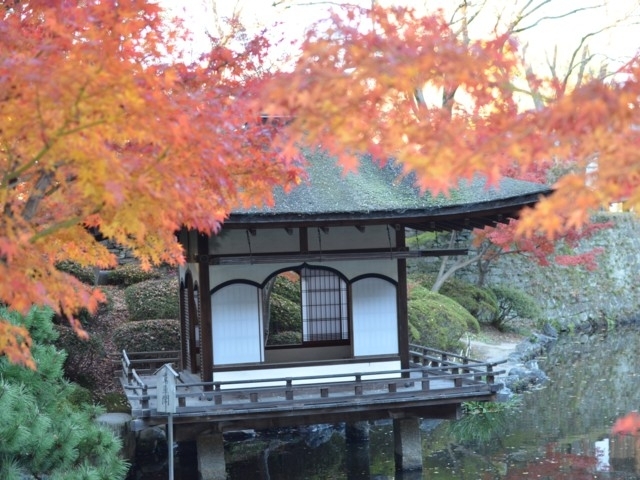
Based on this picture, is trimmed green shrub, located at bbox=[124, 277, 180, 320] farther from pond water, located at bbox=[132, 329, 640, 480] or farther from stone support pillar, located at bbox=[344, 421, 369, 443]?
stone support pillar, located at bbox=[344, 421, 369, 443]

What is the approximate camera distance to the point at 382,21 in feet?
14.5

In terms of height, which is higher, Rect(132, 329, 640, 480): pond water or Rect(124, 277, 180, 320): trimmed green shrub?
Rect(124, 277, 180, 320): trimmed green shrub

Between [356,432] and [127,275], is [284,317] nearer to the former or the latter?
[356,432]

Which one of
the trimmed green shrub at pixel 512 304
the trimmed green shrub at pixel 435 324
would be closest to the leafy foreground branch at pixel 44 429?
the trimmed green shrub at pixel 435 324

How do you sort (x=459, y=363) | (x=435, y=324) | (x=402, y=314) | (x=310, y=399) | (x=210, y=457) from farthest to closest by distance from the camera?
(x=435, y=324) → (x=459, y=363) → (x=402, y=314) → (x=210, y=457) → (x=310, y=399)

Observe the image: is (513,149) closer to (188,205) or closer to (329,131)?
(329,131)

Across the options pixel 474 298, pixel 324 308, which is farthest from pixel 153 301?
pixel 474 298

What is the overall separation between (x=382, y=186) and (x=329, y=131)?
7238 mm

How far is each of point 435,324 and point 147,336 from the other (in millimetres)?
5662

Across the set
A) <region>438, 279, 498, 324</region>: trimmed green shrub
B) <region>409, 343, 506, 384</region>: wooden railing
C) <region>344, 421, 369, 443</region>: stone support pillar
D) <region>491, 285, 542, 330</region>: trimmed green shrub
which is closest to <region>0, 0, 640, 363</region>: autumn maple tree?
<region>409, 343, 506, 384</region>: wooden railing

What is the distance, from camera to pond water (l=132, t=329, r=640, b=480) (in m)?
11.1

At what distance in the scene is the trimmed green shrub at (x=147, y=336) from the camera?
15.0m

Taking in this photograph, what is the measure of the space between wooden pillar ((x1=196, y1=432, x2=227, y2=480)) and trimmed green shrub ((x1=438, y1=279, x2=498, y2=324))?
13.0m

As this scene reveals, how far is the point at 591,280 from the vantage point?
2875cm
